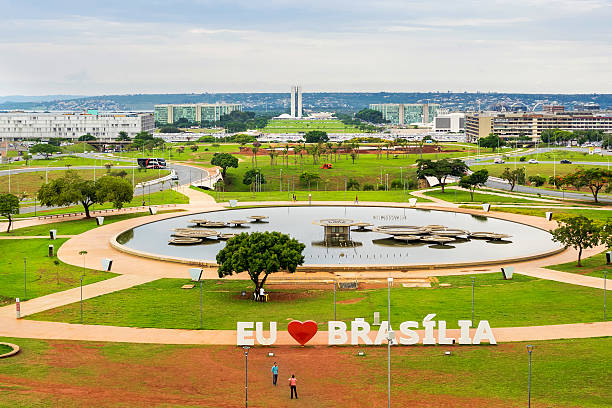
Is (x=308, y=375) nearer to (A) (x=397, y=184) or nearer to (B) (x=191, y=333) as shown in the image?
(B) (x=191, y=333)

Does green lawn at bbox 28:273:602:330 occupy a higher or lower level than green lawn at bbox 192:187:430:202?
lower

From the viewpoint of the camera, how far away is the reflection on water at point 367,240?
70.7 m

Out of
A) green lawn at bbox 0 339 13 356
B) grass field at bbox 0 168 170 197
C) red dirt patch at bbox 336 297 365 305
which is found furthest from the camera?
grass field at bbox 0 168 170 197

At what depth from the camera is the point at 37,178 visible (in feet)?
474

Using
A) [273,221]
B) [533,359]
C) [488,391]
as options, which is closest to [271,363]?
[488,391]

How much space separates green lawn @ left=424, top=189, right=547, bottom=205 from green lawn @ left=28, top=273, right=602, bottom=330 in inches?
2110

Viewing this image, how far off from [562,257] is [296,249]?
27362mm

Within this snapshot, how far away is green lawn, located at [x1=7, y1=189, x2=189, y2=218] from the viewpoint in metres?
105

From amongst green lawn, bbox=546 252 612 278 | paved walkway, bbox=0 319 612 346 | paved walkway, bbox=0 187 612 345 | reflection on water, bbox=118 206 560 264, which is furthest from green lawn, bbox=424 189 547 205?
paved walkway, bbox=0 319 612 346

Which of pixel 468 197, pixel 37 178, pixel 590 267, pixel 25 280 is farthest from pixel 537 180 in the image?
pixel 25 280

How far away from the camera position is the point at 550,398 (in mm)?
36281

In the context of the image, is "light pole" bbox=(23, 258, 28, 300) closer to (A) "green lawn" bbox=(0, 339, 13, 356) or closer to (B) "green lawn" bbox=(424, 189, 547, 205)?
(A) "green lawn" bbox=(0, 339, 13, 356)

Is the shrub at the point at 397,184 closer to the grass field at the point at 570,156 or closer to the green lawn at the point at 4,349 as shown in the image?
the grass field at the point at 570,156

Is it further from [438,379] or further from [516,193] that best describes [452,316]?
[516,193]
